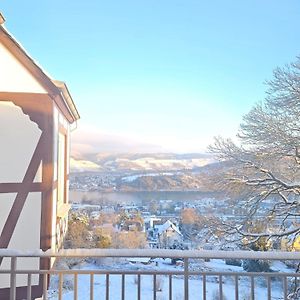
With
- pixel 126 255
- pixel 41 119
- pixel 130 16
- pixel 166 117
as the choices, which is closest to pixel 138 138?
pixel 166 117

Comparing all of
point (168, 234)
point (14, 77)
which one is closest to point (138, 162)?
point (168, 234)

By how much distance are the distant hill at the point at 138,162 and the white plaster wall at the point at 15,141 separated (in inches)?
199

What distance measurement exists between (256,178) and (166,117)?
17.3ft

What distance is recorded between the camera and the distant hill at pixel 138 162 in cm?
1090

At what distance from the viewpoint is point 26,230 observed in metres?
5.04

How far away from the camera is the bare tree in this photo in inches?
355

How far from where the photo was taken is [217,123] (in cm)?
1185

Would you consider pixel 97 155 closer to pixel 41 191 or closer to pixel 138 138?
pixel 138 138

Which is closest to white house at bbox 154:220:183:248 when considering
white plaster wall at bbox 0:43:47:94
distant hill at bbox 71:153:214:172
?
distant hill at bbox 71:153:214:172

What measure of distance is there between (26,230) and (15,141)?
140 centimetres

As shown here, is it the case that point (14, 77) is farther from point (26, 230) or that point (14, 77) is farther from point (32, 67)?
point (26, 230)

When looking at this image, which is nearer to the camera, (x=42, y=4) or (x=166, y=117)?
(x=42, y=4)

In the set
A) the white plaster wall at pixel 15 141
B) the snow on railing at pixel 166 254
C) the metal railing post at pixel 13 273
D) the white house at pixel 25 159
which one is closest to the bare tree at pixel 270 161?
the white house at pixel 25 159

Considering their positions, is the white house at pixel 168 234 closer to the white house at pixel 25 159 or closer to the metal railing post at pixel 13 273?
the white house at pixel 25 159
